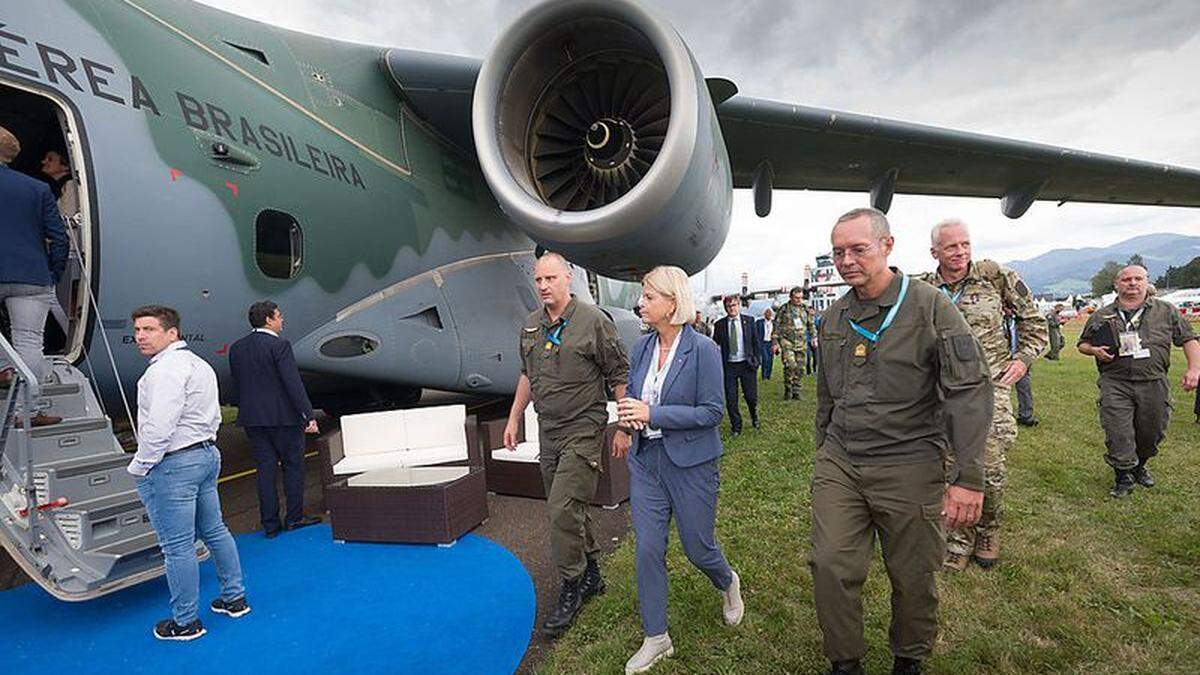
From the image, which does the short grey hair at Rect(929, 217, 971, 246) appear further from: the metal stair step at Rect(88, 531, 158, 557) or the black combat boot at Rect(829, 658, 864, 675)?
the metal stair step at Rect(88, 531, 158, 557)

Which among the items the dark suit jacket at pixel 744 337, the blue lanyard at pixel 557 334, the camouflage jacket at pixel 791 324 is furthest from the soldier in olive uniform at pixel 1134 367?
the camouflage jacket at pixel 791 324

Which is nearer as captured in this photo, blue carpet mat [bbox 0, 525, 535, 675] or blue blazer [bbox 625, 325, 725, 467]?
blue blazer [bbox 625, 325, 725, 467]

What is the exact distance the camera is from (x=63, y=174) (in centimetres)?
430

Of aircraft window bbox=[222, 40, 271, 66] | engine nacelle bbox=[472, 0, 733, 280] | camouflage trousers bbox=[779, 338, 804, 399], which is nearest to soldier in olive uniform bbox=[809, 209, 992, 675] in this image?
engine nacelle bbox=[472, 0, 733, 280]

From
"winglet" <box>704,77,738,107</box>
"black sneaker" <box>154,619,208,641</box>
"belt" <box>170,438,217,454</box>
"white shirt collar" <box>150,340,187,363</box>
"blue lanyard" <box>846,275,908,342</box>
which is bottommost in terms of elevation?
"black sneaker" <box>154,619,208,641</box>

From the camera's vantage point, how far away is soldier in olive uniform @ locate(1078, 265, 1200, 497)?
14.7 ft

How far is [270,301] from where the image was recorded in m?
4.51

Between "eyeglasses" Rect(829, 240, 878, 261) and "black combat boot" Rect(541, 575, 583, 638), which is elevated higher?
"eyeglasses" Rect(829, 240, 878, 261)

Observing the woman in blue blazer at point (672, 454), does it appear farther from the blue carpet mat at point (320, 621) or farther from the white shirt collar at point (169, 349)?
the white shirt collar at point (169, 349)

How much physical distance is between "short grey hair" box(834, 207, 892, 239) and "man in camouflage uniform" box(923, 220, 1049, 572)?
1.43m

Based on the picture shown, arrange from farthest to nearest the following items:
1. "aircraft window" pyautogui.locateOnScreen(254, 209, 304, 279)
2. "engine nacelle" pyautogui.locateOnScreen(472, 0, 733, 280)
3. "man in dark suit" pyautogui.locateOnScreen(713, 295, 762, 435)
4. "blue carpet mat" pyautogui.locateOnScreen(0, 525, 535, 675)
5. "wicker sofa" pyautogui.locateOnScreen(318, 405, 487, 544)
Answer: "man in dark suit" pyautogui.locateOnScreen(713, 295, 762, 435) < "aircraft window" pyautogui.locateOnScreen(254, 209, 304, 279) < "wicker sofa" pyautogui.locateOnScreen(318, 405, 487, 544) < "engine nacelle" pyautogui.locateOnScreen(472, 0, 733, 280) < "blue carpet mat" pyautogui.locateOnScreen(0, 525, 535, 675)

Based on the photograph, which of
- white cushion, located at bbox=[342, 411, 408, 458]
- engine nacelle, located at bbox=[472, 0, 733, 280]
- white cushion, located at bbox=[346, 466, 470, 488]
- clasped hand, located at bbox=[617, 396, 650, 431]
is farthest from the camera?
white cushion, located at bbox=[342, 411, 408, 458]

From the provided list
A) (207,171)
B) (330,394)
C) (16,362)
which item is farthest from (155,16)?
(330,394)

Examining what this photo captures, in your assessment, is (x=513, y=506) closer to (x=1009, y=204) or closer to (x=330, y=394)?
(x=330, y=394)
